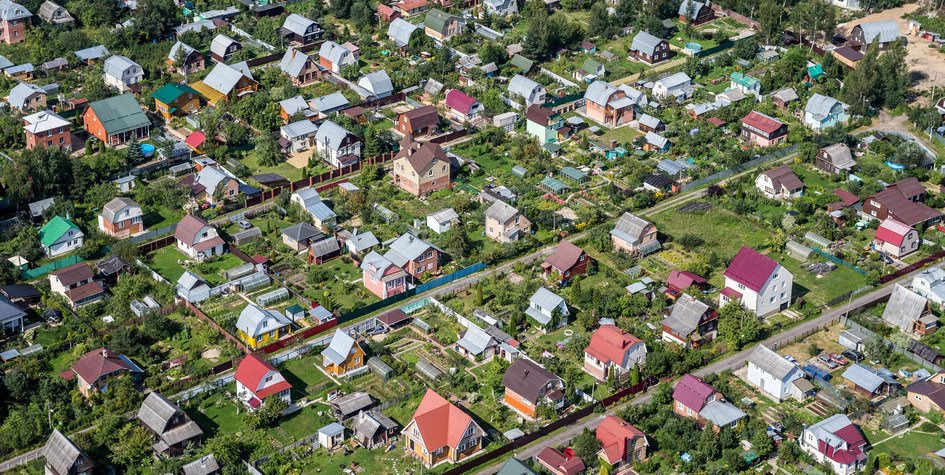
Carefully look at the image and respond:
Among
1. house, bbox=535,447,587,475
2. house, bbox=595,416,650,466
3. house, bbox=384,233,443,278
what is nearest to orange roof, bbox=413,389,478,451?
house, bbox=535,447,587,475

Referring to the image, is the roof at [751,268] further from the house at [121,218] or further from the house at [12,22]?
the house at [12,22]

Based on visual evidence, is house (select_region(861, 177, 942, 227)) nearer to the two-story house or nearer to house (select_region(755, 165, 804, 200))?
house (select_region(755, 165, 804, 200))

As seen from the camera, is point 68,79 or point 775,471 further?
point 68,79

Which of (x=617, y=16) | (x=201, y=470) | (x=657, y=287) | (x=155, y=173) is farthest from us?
(x=617, y=16)

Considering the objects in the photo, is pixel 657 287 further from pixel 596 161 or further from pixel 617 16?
pixel 617 16

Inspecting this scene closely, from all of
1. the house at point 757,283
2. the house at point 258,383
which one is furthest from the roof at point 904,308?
the house at point 258,383

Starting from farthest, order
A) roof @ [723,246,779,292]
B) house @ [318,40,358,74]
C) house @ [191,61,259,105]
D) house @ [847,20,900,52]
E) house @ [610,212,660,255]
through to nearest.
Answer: house @ [847,20,900,52] → house @ [318,40,358,74] → house @ [191,61,259,105] → house @ [610,212,660,255] → roof @ [723,246,779,292]

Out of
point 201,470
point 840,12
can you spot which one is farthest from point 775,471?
point 840,12

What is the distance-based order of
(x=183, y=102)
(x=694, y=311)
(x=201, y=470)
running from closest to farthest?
1. (x=201, y=470)
2. (x=694, y=311)
3. (x=183, y=102)
